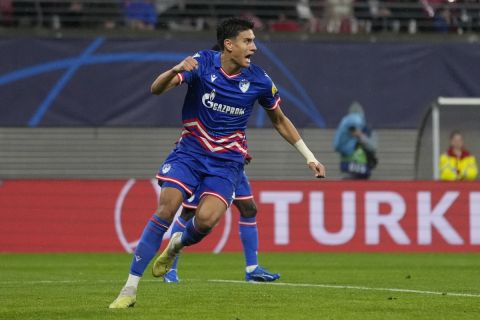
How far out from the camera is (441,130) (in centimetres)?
1977

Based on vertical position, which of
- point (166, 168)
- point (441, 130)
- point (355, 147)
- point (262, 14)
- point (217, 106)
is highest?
point (262, 14)

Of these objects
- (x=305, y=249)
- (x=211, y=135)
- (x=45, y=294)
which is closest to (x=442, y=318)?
(x=211, y=135)

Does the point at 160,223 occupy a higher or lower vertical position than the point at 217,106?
lower

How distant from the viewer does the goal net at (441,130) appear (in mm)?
18703

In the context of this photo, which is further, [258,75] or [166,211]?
[258,75]

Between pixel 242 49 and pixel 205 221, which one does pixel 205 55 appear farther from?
pixel 205 221

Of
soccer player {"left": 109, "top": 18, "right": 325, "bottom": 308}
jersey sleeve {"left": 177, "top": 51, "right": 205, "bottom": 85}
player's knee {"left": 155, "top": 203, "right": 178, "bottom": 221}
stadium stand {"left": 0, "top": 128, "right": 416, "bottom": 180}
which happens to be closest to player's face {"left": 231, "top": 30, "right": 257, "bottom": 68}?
soccer player {"left": 109, "top": 18, "right": 325, "bottom": 308}

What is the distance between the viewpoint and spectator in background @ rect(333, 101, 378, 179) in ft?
64.4

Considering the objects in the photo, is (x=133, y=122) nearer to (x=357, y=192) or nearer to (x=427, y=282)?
(x=357, y=192)

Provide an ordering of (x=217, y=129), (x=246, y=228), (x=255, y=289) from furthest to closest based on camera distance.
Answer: (x=246, y=228) < (x=255, y=289) < (x=217, y=129)

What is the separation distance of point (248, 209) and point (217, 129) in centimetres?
243

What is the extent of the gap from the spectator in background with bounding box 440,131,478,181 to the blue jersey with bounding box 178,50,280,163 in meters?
9.66

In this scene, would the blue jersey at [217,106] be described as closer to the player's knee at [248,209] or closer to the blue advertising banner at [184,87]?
the player's knee at [248,209]

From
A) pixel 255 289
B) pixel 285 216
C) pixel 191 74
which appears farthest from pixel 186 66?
pixel 285 216
